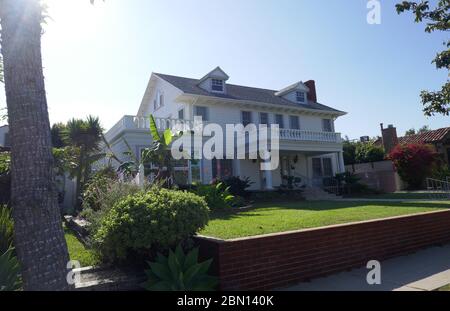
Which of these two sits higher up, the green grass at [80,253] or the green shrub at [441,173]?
the green shrub at [441,173]

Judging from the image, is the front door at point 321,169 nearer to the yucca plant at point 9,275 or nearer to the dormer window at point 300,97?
the dormer window at point 300,97

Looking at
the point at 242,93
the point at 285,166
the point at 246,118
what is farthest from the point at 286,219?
the point at 242,93

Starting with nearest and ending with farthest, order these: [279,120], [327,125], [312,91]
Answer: [279,120] → [327,125] → [312,91]

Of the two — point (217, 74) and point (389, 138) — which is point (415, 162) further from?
point (217, 74)

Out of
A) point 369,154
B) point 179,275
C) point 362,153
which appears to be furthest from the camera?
point 362,153

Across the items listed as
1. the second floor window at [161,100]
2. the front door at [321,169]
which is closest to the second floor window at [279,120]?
the front door at [321,169]

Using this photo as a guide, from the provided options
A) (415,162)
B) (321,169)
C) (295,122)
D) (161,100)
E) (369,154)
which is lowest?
(321,169)

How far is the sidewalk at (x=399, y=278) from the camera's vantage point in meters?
5.57

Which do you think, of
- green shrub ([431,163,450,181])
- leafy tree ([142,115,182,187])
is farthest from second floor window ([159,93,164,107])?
green shrub ([431,163,450,181])

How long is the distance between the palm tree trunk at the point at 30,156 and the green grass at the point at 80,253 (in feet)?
8.86

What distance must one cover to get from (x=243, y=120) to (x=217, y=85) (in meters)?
3.13

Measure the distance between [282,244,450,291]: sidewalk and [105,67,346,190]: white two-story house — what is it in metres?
13.3

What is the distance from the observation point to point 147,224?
5.43 m

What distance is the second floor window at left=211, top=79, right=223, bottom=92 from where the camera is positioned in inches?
952
